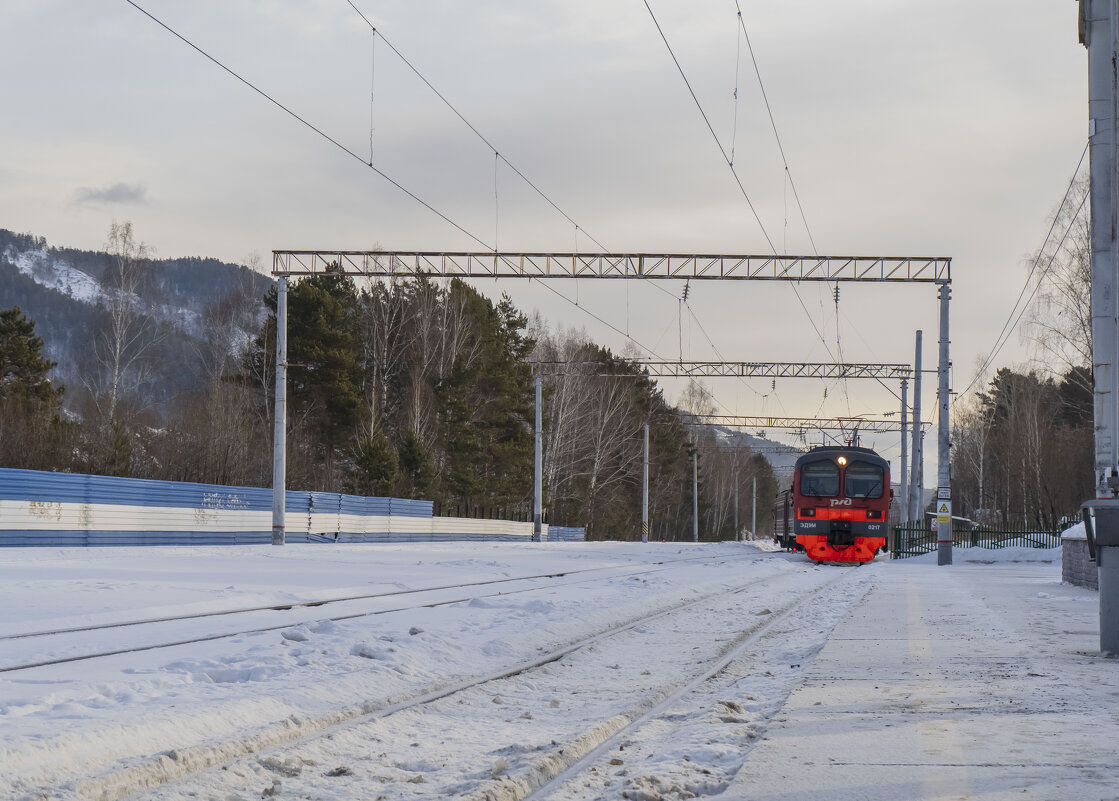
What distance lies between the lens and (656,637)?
12.9m

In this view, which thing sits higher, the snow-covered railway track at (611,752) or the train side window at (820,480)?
the train side window at (820,480)

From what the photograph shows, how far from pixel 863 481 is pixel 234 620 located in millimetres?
25773

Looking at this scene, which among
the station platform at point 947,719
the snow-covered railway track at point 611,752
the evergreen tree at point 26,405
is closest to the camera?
the station platform at point 947,719

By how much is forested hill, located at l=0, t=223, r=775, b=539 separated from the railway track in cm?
3378

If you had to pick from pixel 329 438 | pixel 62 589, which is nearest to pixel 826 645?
pixel 62 589

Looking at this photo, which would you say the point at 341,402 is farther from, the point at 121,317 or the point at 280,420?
the point at 280,420

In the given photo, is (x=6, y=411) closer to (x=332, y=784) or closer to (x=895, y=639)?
(x=895, y=639)

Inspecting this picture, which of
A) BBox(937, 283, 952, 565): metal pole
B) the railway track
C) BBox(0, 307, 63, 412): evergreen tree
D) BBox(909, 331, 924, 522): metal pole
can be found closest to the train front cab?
BBox(937, 283, 952, 565): metal pole

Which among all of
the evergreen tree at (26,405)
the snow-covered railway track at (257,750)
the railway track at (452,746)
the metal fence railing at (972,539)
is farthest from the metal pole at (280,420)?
the metal fence railing at (972,539)

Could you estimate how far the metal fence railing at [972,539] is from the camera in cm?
4759

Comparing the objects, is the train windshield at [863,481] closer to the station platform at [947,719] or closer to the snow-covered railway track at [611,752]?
the station platform at [947,719]

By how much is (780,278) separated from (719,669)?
91.9ft

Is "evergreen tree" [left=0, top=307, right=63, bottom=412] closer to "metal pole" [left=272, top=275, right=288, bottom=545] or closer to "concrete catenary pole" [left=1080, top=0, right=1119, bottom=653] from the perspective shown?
"metal pole" [left=272, top=275, right=288, bottom=545]

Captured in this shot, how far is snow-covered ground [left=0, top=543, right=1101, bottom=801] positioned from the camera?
5840 millimetres
